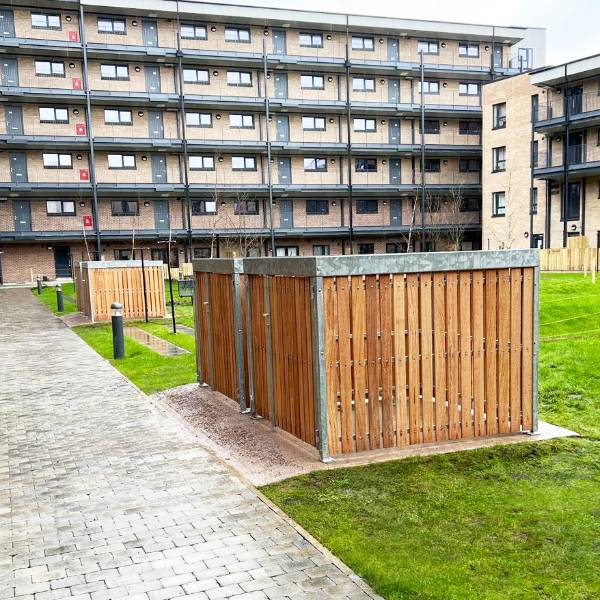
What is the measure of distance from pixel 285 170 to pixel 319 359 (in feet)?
140

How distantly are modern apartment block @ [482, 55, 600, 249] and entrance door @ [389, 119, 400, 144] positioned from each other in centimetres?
744

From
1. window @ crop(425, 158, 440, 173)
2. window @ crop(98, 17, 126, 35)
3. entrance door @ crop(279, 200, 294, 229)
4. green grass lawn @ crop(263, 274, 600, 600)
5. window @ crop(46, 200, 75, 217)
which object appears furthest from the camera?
window @ crop(425, 158, 440, 173)

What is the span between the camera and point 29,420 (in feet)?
29.3

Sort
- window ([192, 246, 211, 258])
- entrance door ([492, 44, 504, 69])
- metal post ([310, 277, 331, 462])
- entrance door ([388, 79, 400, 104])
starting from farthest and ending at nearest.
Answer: entrance door ([492, 44, 504, 69]), entrance door ([388, 79, 400, 104]), window ([192, 246, 211, 258]), metal post ([310, 277, 331, 462])

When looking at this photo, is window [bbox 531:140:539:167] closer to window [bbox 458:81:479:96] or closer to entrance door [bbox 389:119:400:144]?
entrance door [bbox 389:119:400:144]

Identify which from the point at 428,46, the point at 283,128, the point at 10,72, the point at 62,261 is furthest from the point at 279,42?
the point at 62,261

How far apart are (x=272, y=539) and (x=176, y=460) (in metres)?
2.34

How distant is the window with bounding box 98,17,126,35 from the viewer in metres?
43.3

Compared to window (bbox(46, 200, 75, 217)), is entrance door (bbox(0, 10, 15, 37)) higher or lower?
higher

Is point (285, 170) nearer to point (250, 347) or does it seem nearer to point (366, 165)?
point (366, 165)

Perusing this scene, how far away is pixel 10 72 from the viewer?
136 feet

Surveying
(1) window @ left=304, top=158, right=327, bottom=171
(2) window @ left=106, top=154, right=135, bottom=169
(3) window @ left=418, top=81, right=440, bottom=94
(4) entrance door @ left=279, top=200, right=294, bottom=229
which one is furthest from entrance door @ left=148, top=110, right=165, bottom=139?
(3) window @ left=418, top=81, right=440, bottom=94

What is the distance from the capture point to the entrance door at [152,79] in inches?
1751

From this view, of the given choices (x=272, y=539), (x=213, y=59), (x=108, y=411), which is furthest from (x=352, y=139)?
(x=272, y=539)
